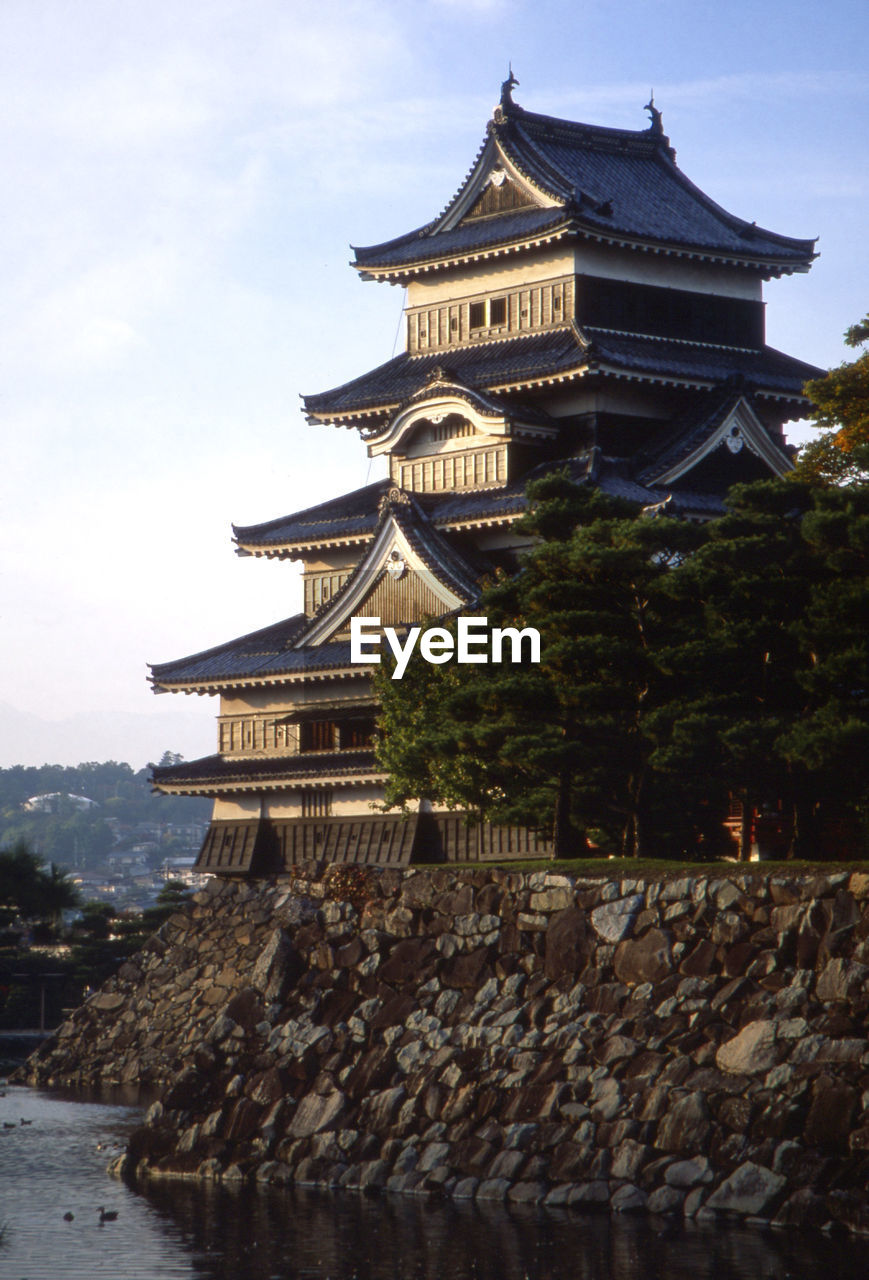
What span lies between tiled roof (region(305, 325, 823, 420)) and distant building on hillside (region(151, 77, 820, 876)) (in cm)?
7

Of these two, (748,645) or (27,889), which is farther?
(27,889)

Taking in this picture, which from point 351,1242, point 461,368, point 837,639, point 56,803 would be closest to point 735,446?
point 461,368

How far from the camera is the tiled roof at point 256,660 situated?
40719 mm

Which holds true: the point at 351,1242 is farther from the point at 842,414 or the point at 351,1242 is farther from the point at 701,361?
the point at 701,361

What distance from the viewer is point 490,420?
39.8 meters

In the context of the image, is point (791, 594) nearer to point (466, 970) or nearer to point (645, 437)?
point (466, 970)

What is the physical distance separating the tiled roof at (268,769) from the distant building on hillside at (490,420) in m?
0.07

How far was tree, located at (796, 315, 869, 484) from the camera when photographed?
32844 mm

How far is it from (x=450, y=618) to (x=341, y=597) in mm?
4522

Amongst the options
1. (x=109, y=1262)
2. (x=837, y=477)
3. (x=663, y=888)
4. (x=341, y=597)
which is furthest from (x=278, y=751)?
(x=109, y=1262)

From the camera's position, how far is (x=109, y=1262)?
20625 millimetres
